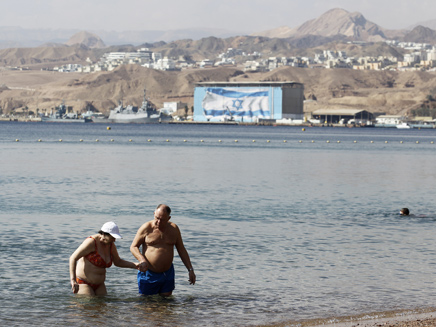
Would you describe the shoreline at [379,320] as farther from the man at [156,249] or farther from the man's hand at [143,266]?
the man's hand at [143,266]

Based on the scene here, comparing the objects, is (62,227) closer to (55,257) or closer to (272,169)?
(55,257)

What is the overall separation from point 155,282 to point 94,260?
1454mm

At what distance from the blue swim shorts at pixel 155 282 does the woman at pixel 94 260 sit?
72 centimetres

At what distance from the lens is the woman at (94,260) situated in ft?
48.3

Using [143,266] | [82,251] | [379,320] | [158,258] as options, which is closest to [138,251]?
[143,266]

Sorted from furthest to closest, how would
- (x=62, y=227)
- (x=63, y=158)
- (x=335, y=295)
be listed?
(x=63, y=158), (x=62, y=227), (x=335, y=295)

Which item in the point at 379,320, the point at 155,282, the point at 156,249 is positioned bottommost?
the point at 379,320

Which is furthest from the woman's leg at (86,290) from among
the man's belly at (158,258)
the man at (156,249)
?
the man's belly at (158,258)

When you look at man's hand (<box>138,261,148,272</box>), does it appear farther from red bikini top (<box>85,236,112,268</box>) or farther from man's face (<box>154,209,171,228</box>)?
man's face (<box>154,209,171,228</box>)

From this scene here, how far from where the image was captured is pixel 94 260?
15.3 meters

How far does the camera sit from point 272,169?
67938 millimetres

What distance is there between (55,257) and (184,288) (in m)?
5.20

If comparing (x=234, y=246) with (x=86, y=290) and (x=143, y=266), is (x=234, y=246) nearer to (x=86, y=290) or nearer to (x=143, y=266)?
(x=86, y=290)

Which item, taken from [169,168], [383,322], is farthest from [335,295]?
[169,168]
